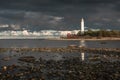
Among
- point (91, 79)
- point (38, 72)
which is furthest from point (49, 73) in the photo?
point (91, 79)

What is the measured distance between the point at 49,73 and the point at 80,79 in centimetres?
488

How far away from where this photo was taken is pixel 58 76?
26781 millimetres

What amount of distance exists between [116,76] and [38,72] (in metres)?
8.93

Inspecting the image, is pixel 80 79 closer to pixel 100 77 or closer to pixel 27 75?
pixel 100 77

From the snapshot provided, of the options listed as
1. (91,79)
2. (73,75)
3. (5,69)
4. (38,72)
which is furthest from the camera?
(5,69)

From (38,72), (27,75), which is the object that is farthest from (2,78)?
(38,72)

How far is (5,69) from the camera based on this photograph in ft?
103

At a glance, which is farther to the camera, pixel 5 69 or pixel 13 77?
pixel 5 69

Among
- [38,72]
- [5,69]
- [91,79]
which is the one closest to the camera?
[91,79]

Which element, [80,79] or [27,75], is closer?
[80,79]

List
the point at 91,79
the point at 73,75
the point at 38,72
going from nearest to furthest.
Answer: the point at 91,79, the point at 73,75, the point at 38,72

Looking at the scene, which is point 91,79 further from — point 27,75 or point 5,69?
point 5,69

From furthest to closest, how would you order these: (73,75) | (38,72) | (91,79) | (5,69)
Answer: (5,69), (38,72), (73,75), (91,79)

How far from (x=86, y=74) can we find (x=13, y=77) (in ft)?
25.3
